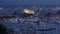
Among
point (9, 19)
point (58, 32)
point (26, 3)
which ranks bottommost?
point (58, 32)

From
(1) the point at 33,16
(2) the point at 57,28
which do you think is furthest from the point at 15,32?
(2) the point at 57,28

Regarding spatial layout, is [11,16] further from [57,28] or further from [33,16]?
[57,28]

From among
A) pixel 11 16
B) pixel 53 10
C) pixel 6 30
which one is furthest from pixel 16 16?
pixel 53 10

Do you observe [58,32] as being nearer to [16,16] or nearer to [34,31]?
[34,31]

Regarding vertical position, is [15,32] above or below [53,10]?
below

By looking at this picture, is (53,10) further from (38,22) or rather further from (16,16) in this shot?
(16,16)

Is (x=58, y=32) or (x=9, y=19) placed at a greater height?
(x=9, y=19)

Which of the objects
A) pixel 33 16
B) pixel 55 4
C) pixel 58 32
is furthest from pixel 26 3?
pixel 58 32
